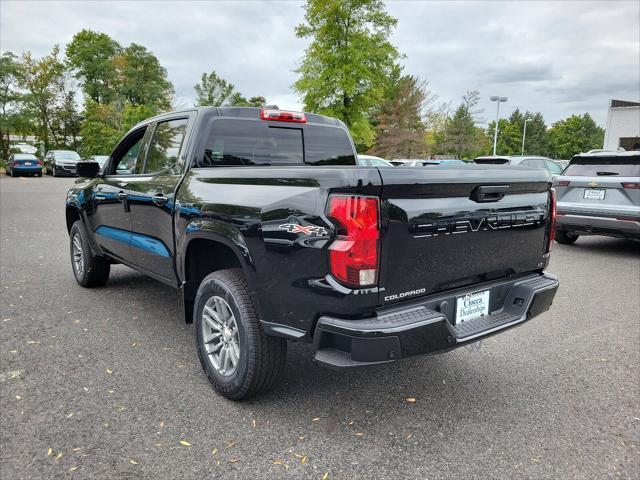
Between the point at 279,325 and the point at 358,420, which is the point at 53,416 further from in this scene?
the point at 358,420

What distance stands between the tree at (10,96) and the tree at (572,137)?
310ft

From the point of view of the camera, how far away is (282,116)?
3.83 meters

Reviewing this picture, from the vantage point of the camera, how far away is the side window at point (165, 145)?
12.1ft

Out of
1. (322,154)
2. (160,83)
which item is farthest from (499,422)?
(160,83)

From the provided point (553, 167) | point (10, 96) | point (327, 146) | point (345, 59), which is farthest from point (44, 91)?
point (327, 146)

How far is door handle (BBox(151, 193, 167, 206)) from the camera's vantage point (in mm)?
3606

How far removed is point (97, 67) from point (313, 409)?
5744 centimetres

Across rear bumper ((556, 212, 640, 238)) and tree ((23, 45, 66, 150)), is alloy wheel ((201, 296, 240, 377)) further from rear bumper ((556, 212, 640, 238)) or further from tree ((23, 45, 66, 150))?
tree ((23, 45, 66, 150))

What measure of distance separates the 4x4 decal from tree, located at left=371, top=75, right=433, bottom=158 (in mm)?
44268

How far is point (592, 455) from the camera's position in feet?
8.35

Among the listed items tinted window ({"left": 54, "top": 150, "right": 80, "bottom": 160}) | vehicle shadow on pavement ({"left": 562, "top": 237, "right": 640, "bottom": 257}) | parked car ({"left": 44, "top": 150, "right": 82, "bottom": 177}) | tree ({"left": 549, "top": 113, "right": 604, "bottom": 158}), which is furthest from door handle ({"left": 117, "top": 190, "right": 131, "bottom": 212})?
tree ({"left": 549, "top": 113, "right": 604, "bottom": 158})

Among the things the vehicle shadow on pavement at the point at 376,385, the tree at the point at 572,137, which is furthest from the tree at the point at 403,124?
the tree at the point at 572,137

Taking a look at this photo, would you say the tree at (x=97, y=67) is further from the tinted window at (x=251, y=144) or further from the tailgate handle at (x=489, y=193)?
the tailgate handle at (x=489, y=193)

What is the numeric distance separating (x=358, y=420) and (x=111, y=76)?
5667 cm
